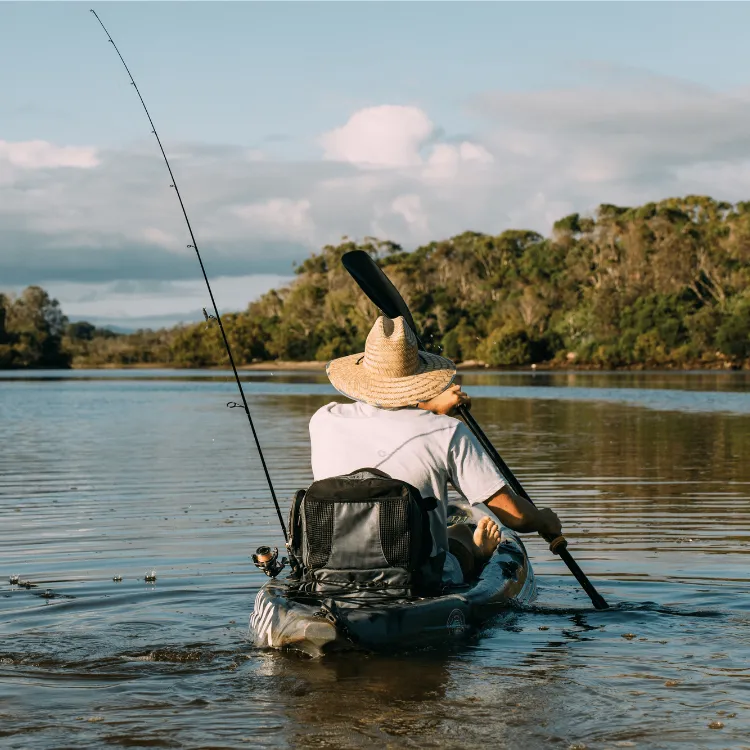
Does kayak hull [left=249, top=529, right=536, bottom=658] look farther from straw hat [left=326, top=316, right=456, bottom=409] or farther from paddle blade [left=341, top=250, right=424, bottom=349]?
paddle blade [left=341, top=250, right=424, bottom=349]

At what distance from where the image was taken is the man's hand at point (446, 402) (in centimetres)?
674

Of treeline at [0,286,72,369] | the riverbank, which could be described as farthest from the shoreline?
treeline at [0,286,72,369]

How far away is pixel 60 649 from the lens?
670cm

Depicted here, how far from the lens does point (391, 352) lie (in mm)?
6363

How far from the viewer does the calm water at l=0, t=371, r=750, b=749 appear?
209 inches

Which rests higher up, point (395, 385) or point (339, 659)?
point (395, 385)

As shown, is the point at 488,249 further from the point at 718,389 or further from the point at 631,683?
the point at 631,683

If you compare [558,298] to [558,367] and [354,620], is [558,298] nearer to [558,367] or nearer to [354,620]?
[558,367]

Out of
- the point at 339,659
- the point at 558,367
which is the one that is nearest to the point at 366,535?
the point at 339,659

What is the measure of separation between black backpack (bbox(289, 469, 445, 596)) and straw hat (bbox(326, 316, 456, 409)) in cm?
41

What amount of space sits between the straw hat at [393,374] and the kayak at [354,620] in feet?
3.50

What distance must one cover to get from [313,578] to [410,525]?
0.73 meters

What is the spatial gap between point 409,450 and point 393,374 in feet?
Answer: 1.38

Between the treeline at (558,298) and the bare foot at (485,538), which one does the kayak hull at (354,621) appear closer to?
the bare foot at (485,538)
